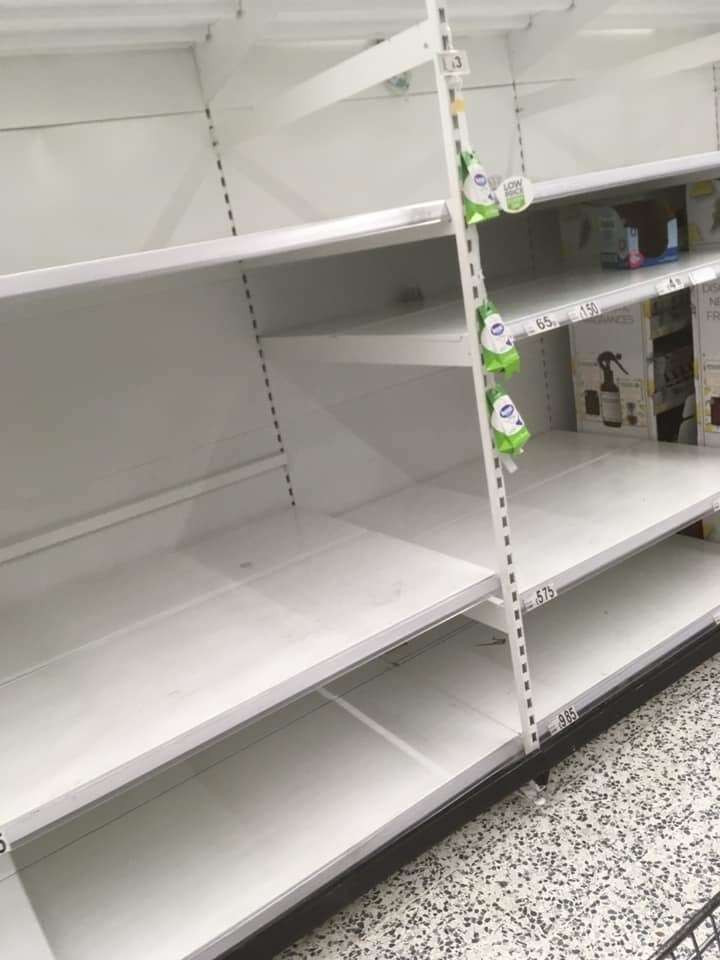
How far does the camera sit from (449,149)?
4.21 ft

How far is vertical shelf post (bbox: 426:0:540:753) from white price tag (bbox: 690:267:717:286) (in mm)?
664

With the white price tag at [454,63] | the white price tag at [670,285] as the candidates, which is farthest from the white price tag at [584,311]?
the white price tag at [454,63]

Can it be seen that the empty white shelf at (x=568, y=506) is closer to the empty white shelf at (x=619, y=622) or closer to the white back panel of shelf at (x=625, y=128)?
the empty white shelf at (x=619, y=622)

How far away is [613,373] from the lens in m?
2.41

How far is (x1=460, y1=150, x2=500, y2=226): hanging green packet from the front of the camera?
50.9 inches

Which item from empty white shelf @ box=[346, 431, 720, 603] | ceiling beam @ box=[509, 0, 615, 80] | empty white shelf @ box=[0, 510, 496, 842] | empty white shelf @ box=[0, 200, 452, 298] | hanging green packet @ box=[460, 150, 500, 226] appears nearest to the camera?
empty white shelf @ box=[0, 200, 452, 298]

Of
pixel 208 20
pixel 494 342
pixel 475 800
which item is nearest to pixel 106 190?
pixel 208 20

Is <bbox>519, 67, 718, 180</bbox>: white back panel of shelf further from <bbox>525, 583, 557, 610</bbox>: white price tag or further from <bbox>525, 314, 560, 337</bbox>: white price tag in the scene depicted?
<bbox>525, 583, 557, 610</bbox>: white price tag

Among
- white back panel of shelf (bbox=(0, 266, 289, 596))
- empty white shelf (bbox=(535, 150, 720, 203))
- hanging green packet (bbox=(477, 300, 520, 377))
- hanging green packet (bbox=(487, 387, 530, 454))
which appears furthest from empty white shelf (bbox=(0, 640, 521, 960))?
empty white shelf (bbox=(535, 150, 720, 203))

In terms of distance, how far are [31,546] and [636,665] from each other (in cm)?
139

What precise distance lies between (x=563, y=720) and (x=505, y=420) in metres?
0.70

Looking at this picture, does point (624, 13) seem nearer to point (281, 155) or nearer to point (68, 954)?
point (281, 155)

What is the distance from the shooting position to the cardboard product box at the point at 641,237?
2037mm

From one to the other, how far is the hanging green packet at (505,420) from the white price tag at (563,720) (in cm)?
63
